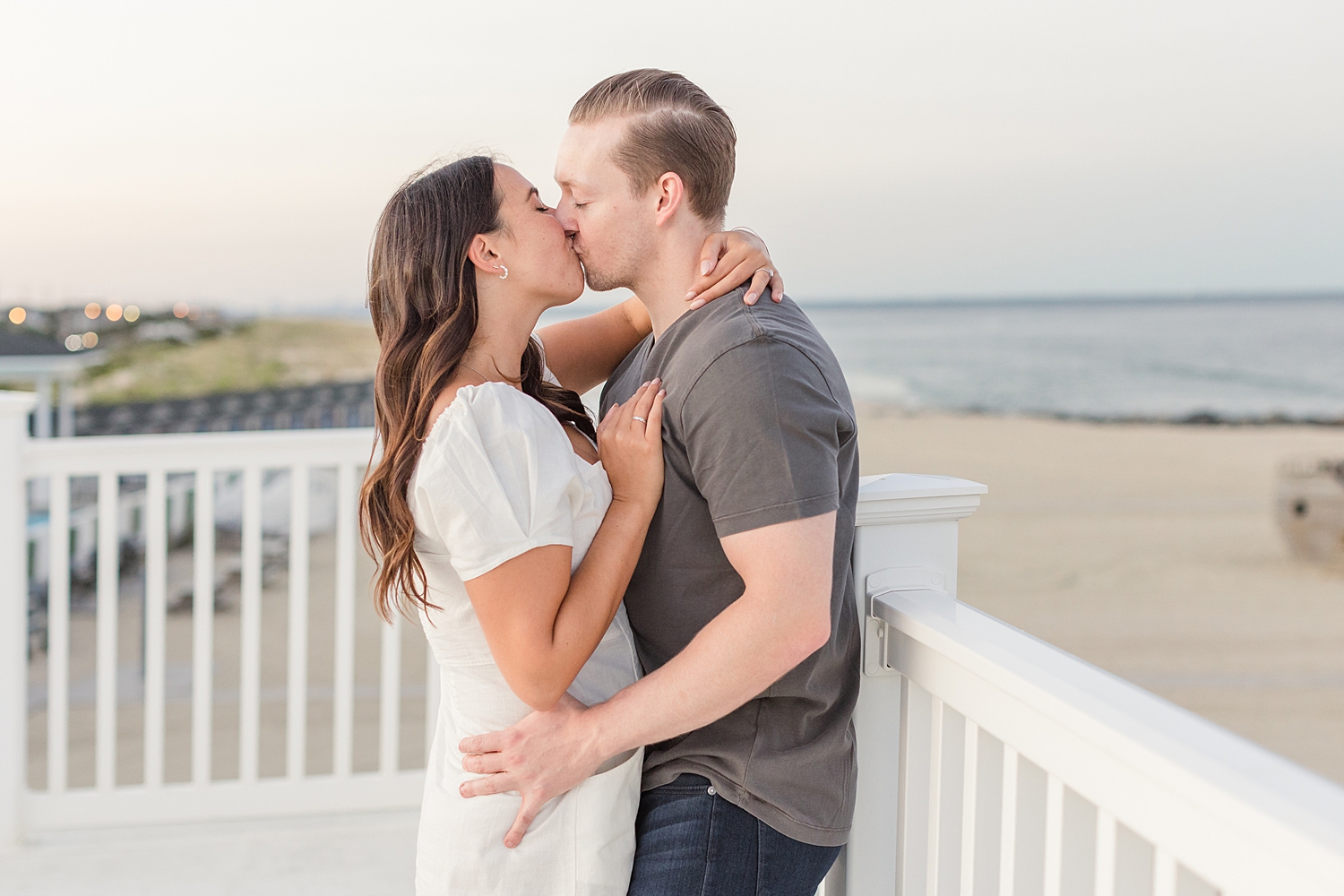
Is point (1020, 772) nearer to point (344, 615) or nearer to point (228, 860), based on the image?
point (344, 615)

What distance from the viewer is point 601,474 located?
1250 millimetres

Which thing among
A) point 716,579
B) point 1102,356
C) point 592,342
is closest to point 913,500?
point 716,579

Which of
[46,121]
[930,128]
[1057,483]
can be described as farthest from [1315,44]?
[46,121]

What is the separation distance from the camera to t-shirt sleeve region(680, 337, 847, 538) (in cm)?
107

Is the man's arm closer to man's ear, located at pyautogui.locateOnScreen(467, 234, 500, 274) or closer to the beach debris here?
man's ear, located at pyautogui.locateOnScreen(467, 234, 500, 274)

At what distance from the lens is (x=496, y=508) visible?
3.61 ft

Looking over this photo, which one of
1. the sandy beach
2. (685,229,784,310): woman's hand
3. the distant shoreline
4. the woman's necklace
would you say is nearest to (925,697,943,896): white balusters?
(685,229,784,310): woman's hand

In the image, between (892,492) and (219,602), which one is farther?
(219,602)

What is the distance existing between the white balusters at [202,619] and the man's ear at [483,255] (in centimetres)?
172

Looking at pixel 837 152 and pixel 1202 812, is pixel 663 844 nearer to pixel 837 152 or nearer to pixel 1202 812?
pixel 1202 812

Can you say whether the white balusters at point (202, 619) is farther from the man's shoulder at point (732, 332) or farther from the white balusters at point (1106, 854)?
the white balusters at point (1106, 854)

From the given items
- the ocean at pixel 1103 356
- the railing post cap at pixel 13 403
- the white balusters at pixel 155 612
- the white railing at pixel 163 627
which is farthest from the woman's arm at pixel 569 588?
the ocean at pixel 1103 356

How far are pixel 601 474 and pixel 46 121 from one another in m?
10.7

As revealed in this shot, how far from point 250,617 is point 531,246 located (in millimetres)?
1841
